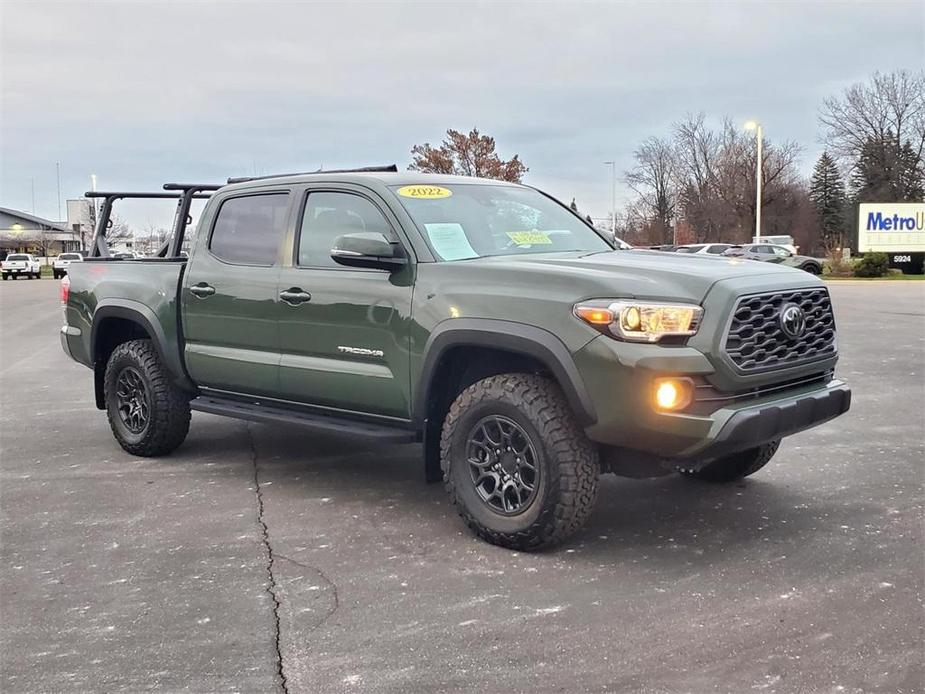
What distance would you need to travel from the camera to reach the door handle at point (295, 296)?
17.0 ft

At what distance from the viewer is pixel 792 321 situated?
13.9 ft

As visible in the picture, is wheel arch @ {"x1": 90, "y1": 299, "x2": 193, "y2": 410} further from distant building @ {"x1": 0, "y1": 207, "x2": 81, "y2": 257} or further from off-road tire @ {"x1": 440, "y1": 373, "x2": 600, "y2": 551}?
distant building @ {"x1": 0, "y1": 207, "x2": 81, "y2": 257}

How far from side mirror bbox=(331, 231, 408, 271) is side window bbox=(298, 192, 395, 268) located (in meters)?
0.37

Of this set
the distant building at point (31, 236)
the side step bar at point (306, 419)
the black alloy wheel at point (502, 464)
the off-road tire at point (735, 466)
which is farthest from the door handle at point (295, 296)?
the distant building at point (31, 236)

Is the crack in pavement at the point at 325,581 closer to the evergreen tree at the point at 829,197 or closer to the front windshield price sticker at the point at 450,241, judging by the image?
the front windshield price sticker at the point at 450,241

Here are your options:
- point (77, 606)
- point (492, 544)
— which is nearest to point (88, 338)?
point (77, 606)

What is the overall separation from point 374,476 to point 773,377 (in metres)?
2.78

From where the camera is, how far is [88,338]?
682 cm

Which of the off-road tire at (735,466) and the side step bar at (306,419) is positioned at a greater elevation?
the side step bar at (306,419)

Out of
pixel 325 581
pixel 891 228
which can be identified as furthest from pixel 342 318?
pixel 891 228

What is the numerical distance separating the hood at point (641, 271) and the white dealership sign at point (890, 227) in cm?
3879

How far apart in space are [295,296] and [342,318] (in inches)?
16.5

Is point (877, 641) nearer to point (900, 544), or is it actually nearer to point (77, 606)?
point (900, 544)

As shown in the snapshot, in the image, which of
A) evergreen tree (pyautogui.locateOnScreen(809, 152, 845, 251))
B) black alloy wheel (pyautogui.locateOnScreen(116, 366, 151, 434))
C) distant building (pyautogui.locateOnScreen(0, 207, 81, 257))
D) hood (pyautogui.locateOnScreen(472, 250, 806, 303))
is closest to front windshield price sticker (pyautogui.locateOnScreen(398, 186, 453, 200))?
hood (pyautogui.locateOnScreen(472, 250, 806, 303))
